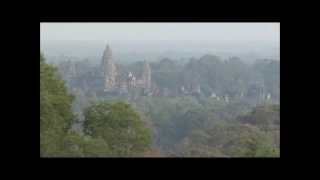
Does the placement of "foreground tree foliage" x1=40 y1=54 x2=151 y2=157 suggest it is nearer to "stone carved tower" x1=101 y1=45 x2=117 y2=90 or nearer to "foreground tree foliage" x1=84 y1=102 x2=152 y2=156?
"foreground tree foliage" x1=84 y1=102 x2=152 y2=156

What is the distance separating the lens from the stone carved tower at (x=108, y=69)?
2930 mm

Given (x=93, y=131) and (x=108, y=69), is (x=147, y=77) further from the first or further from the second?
(x=93, y=131)

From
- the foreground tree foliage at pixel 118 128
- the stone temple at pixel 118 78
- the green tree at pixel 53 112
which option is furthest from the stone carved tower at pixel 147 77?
the green tree at pixel 53 112

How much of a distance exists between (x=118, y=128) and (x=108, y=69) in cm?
38

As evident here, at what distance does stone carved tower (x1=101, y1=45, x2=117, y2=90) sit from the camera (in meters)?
2.93

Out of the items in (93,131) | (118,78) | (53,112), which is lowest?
(93,131)

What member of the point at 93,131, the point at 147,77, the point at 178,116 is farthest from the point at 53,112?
the point at 178,116

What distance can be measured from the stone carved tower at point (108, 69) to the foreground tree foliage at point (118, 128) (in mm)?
125

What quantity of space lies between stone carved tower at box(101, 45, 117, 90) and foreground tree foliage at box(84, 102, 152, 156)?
13 centimetres

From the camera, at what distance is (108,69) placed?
2.94m

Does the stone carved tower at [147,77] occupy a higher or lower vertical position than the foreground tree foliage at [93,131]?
higher

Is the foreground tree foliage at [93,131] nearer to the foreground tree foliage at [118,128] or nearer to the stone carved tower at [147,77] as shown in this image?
the foreground tree foliage at [118,128]
